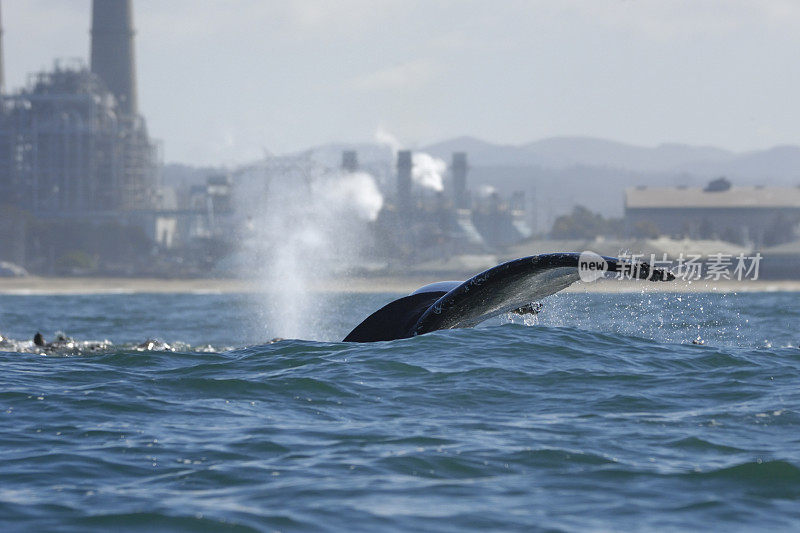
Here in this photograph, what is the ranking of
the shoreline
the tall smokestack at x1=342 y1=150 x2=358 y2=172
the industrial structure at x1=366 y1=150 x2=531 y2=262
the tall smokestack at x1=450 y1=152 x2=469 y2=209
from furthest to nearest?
the tall smokestack at x1=450 y1=152 x2=469 y2=209 → the tall smokestack at x1=342 y1=150 x2=358 y2=172 → the industrial structure at x1=366 y1=150 x2=531 y2=262 → the shoreline

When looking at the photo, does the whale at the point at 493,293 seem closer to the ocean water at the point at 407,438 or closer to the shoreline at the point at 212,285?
the ocean water at the point at 407,438

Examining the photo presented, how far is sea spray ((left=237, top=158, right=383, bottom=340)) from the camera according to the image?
14700 centimetres

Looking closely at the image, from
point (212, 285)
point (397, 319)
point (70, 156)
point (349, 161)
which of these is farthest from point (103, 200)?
point (397, 319)

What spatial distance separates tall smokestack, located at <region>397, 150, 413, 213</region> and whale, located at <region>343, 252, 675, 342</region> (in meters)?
149

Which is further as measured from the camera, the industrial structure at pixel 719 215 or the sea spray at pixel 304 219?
the sea spray at pixel 304 219

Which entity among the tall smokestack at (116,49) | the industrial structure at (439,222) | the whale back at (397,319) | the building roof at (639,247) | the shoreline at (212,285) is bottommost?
the shoreline at (212,285)

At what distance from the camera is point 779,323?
35.5 meters

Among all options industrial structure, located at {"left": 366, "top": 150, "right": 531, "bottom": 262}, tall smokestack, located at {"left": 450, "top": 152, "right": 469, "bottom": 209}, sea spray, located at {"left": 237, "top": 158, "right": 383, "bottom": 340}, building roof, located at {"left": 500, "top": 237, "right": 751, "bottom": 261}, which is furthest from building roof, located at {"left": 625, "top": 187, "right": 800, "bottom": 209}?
sea spray, located at {"left": 237, "top": 158, "right": 383, "bottom": 340}

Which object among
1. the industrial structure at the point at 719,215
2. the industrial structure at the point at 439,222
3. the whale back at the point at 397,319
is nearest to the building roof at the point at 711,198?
the industrial structure at the point at 719,215

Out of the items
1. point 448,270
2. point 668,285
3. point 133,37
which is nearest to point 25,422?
point 668,285

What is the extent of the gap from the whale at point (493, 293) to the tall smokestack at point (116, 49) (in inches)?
6006

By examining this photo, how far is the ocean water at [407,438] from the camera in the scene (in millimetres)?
8062

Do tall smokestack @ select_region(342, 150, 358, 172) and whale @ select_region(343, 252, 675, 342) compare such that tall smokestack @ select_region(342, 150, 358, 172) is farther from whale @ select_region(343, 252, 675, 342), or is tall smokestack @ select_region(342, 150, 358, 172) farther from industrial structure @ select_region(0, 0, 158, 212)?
whale @ select_region(343, 252, 675, 342)

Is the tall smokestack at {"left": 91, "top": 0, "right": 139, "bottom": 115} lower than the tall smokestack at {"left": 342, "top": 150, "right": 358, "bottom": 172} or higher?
higher
